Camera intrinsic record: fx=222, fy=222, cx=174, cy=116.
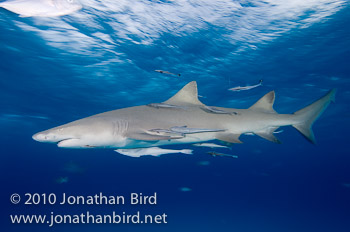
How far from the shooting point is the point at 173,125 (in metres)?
4.39

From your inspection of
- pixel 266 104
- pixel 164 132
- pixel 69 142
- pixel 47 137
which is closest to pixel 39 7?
pixel 47 137

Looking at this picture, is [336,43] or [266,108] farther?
[336,43]

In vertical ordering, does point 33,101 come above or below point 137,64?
above

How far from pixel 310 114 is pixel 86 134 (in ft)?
16.3

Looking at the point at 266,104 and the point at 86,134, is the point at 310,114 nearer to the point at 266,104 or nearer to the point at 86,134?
the point at 266,104

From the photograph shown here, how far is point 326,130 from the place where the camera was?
34938 mm

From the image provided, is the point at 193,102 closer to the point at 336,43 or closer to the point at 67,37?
the point at 67,37

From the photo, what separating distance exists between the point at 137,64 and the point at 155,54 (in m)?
1.60

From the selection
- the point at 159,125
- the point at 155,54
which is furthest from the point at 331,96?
the point at 155,54

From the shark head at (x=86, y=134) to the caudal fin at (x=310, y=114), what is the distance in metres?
4.08

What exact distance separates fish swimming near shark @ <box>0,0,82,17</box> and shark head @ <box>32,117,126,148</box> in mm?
1859

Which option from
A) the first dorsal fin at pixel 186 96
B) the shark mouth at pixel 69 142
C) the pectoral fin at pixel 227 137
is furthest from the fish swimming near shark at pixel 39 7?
the pectoral fin at pixel 227 137

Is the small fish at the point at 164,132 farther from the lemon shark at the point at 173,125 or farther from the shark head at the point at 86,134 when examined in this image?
the shark head at the point at 86,134

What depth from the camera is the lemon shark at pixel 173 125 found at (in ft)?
12.2
